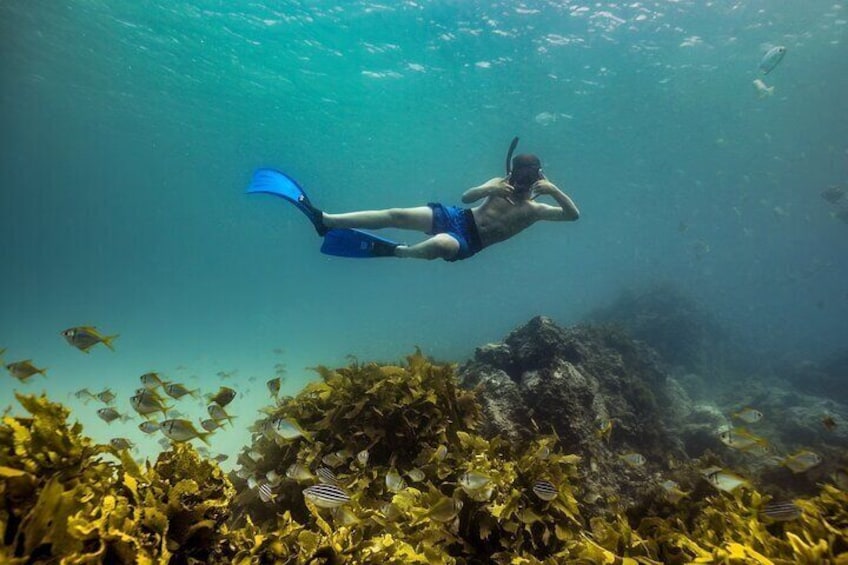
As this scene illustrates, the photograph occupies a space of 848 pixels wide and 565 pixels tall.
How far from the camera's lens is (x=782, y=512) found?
139 inches

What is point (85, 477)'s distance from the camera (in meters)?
2.45

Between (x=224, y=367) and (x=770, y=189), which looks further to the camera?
(x=770, y=189)

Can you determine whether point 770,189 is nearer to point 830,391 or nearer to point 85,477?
point 830,391

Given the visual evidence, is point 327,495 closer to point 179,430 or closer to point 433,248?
point 179,430

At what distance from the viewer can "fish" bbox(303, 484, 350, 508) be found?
9.98ft

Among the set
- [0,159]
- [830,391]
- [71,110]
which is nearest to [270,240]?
[0,159]

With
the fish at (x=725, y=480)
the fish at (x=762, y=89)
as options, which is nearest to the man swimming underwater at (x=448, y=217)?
the fish at (x=725, y=480)

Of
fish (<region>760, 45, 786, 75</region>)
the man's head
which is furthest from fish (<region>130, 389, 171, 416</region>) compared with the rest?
fish (<region>760, 45, 786, 75</region>)

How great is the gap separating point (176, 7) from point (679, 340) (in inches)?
1404

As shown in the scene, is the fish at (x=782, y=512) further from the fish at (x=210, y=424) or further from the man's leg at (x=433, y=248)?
the fish at (x=210, y=424)

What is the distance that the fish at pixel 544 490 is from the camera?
11.9 ft

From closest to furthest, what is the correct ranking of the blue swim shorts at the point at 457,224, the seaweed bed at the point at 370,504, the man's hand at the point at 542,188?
1. the seaweed bed at the point at 370,504
2. the man's hand at the point at 542,188
3. the blue swim shorts at the point at 457,224

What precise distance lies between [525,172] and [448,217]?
161cm

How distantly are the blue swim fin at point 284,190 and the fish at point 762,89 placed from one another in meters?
40.4
